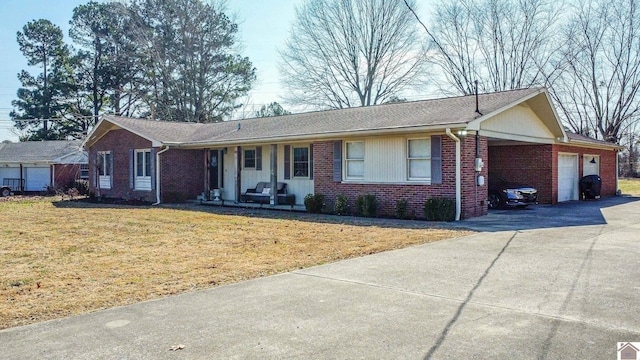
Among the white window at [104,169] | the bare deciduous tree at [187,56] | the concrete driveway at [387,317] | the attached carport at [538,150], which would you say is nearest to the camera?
the concrete driveway at [387,317]

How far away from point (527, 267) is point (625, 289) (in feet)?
4.99

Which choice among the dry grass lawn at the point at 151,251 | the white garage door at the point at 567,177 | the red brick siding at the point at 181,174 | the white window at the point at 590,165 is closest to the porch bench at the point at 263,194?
the dry grass lawn at the point at 151,251

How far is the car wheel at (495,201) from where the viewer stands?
57.4 feet

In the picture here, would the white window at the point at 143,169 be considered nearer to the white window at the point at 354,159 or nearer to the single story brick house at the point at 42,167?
the white window at the point at 354,159

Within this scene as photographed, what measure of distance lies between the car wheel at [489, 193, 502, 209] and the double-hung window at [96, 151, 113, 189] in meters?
17.3

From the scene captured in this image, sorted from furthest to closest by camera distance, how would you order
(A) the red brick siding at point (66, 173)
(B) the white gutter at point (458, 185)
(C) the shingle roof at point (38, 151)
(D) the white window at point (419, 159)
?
(A) the red brick siding at point (66, 173) → (C) the shingle roof at point (38, 151) → (D) the white window at point (419, 159) → (B) the white gutter at point (458, 185)

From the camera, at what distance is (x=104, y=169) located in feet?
81.4

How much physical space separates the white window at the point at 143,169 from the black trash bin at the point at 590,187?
61.4ft

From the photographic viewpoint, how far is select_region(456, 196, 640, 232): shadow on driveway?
1251 centimetres

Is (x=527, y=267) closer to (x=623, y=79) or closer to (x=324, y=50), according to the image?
(x=324, y=50)

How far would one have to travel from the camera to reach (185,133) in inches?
941

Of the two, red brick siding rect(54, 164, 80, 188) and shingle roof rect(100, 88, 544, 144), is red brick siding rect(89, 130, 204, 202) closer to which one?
shingle roof rect(100, 88, 544, 144)

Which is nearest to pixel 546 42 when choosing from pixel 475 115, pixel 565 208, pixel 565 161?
pixel 565 161

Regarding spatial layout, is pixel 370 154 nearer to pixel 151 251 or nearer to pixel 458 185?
pixel 458 185
